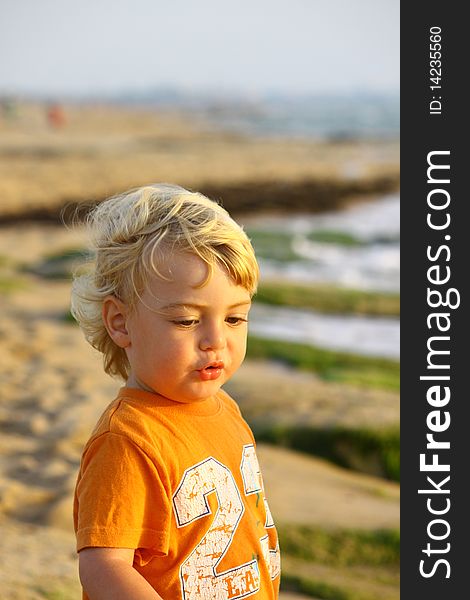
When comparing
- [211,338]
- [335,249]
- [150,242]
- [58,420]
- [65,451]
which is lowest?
[211,338]

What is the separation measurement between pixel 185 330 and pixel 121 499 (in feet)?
1.15

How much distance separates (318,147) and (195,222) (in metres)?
37.2

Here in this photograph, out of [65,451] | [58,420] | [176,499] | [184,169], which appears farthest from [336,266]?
[176,499]


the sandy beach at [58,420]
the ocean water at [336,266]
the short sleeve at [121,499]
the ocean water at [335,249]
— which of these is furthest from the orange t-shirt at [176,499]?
the ocean water at [335,249]

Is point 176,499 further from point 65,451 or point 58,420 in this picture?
point 58,420

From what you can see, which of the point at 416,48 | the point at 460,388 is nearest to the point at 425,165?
the point at 416,48

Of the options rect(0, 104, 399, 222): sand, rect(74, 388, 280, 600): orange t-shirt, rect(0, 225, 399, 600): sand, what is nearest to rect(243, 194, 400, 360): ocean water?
rect(0, 104, 399, 222): sand

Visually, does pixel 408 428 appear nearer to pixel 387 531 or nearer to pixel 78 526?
pixel 387 531

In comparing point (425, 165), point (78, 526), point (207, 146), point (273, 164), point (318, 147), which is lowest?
point (78, 526)

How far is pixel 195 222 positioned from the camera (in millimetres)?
1914

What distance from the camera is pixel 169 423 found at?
1.90 metres

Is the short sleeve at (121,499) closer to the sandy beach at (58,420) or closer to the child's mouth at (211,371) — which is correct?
the child's mouth at (211,371)

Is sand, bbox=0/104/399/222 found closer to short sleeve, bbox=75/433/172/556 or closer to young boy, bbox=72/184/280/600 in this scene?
young boy, bbox=72/184/280/600

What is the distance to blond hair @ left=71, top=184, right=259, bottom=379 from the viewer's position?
1878mm
